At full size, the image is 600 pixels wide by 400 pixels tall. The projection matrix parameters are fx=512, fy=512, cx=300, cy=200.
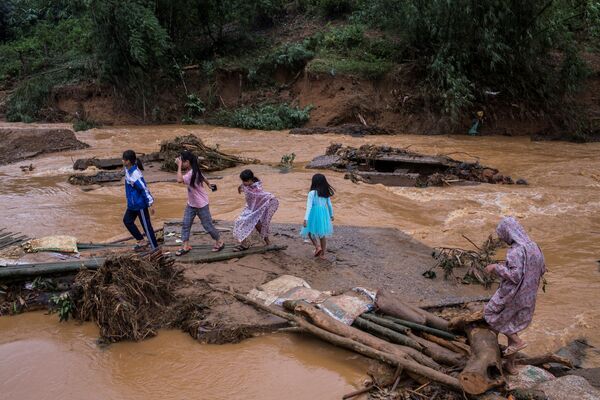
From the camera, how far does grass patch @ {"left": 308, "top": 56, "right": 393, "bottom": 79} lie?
21.9 m

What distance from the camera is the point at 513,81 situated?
2047cm

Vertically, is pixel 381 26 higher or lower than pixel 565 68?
higher

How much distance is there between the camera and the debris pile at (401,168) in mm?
12656

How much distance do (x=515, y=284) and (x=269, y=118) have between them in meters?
18.2

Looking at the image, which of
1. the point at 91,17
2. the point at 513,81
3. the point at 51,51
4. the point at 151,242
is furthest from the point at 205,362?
the point at 51,51

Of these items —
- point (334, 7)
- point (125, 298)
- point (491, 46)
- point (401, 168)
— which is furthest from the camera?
point (334, 7)

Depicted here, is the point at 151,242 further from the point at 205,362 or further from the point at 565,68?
the point at 565,68

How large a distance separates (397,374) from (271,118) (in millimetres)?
18317

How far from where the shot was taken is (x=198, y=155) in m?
14.1

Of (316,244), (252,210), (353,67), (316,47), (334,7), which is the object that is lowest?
(316,244)

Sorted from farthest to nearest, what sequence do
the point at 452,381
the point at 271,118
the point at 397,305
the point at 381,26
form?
the point at 381,26 < the point at 271,118 < the point at 397,305 < the point at 452,381

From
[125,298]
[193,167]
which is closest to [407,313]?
[125,298]

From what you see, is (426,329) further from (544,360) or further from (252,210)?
(252,210)

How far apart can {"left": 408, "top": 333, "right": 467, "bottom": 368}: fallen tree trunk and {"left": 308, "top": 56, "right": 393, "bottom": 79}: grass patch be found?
18.5m
